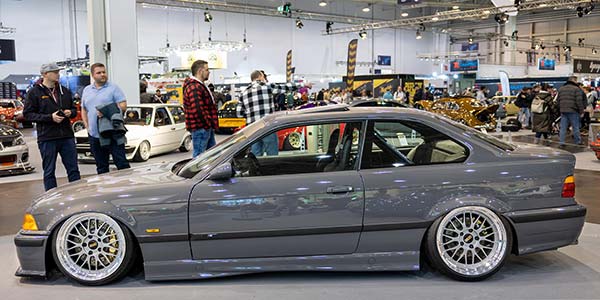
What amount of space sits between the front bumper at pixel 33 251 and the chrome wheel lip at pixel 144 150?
6527 mm

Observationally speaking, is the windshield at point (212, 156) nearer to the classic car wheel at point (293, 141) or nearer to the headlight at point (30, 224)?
the classic car wheel at point (293, 141)

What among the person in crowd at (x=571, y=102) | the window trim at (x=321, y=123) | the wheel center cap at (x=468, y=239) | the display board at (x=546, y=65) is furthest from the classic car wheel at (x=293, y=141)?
the display board at (x=546, y=65)

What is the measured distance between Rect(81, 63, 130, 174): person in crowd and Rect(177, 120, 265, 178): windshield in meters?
2.14

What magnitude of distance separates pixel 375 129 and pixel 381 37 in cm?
3924

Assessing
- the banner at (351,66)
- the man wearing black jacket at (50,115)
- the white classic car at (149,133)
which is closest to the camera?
the man wearing black jacket at (50,115)

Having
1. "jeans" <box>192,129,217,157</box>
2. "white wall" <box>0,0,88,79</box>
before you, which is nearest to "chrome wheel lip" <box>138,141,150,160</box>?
"jeans" <box>192,129,217,157</box>

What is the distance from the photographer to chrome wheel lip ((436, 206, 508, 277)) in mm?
3385

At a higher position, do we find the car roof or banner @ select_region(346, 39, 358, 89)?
banner @ select_region(346, 39, 358, 89)

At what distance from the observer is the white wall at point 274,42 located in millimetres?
30984

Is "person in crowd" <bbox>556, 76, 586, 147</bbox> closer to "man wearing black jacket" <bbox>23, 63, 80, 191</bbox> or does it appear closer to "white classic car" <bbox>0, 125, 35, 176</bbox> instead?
"man wearing black jacket" <bbox>23, 63, 80, 191</bbox>

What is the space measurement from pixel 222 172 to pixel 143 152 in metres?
7.13

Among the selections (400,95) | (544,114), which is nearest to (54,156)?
(544,114)

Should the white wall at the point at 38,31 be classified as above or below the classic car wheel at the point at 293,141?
above

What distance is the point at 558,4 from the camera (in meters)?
22.2
